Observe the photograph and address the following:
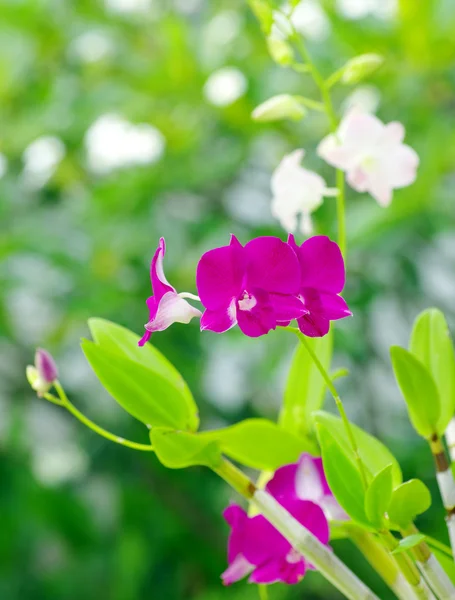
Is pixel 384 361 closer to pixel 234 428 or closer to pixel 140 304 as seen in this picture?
pixel 140 304

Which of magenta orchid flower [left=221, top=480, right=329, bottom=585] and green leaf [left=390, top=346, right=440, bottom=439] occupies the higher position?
green leaf [left=390, top=346, right=440, bottom=439]

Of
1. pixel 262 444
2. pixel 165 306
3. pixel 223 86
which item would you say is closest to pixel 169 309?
pixel 165 306

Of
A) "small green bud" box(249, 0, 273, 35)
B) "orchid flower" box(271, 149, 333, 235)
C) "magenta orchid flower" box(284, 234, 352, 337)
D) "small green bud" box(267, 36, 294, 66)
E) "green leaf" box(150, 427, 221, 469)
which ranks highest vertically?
"small green bud" box(249, 0, 273, 35)

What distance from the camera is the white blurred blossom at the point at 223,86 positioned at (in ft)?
3.73

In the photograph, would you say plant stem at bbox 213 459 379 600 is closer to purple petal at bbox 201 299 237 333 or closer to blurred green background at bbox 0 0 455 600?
purple petal at bbox 201 299 237 333

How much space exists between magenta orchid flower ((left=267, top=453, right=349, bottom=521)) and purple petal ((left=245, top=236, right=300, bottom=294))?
108 mm

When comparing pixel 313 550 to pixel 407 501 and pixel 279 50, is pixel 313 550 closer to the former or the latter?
pixel 407 501

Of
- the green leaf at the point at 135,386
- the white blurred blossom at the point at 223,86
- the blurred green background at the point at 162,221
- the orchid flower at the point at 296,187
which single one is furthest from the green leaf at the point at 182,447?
the white blurred blossom at the point at 223,86

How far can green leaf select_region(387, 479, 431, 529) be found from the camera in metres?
0.31

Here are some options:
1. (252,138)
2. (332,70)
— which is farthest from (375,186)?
(252,138)

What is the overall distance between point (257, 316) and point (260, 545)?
117 mm

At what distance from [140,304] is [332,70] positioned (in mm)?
445

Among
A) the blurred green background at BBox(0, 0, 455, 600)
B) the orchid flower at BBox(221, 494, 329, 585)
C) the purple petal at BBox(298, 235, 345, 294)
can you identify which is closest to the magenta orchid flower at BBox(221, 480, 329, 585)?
the orchid flower at BBox(221, 494, 329, 585)

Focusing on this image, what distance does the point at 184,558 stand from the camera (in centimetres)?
145
